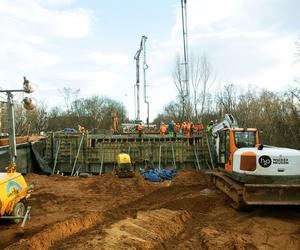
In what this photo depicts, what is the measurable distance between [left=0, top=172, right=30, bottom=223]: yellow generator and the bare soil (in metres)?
0.32

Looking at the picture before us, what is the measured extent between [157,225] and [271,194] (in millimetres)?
3078

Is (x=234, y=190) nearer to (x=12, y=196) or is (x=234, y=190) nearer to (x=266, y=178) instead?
(x=266, y=178)

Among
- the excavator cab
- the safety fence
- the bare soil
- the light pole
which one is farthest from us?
the safety fence

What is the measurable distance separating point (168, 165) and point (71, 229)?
1767cm

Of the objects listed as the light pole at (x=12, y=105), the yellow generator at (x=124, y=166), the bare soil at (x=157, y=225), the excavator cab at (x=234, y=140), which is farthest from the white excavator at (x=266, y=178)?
the yellow generator at (x=124, y=166)

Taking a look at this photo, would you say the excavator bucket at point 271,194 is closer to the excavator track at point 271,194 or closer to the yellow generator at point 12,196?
the excavator track at point 271,194

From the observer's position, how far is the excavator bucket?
903cm

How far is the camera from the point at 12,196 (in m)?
8.58

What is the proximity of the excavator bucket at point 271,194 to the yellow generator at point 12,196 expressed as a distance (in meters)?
5.42

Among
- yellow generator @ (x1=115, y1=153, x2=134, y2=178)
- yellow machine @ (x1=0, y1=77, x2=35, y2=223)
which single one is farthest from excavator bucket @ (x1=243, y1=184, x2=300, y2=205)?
yellow generator @ (x1=115, y1=153, x2=134, y2=178)

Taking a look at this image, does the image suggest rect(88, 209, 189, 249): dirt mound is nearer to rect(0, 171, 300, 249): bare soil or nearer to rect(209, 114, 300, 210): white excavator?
rect(0, 171, 300, 249): bare soil

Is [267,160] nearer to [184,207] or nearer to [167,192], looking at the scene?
[184,207]

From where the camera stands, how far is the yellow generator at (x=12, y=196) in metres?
8.22

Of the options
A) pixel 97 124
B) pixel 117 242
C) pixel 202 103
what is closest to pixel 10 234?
pixel 117 242
